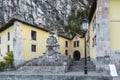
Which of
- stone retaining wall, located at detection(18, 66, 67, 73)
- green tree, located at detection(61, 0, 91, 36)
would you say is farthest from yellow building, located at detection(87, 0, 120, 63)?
green tree, located at detection(61, 0, 91, 36)

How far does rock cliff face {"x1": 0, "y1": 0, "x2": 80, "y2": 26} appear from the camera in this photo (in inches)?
2480

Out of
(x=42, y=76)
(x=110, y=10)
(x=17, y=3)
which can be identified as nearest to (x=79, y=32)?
(x=17, y=3)

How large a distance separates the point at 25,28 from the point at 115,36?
17473 millimetres

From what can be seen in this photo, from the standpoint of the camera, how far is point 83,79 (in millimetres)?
11773

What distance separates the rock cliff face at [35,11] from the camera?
6300 cm

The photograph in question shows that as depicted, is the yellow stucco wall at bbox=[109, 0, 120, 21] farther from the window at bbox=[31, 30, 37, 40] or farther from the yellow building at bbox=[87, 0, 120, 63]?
the window at bbox=[31, 30, 37, 40]

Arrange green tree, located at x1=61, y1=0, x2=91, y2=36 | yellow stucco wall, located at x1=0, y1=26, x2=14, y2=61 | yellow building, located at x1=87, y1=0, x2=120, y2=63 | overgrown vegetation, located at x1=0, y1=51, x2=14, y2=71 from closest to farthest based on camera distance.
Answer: yellow building, located at x1=87, y1=0, x2=120, y2=63 → overgrown vegetation, located at x1=0, y1=51, x2=14, y2=71 → yellow stucco wall, located at x1=0, y1=26, x2=14, y2=61 → green tree, located at x1=61, y1=0, x2=91, y2=36

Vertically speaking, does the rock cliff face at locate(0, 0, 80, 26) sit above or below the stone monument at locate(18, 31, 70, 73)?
above

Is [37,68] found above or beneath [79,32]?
beneath

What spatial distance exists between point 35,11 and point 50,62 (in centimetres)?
3695

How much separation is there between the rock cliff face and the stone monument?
31310mm

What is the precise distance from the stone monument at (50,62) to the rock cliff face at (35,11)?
31.3 metres

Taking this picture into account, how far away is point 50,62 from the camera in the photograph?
29609 mm

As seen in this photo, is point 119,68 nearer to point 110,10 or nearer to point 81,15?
point 110,10
